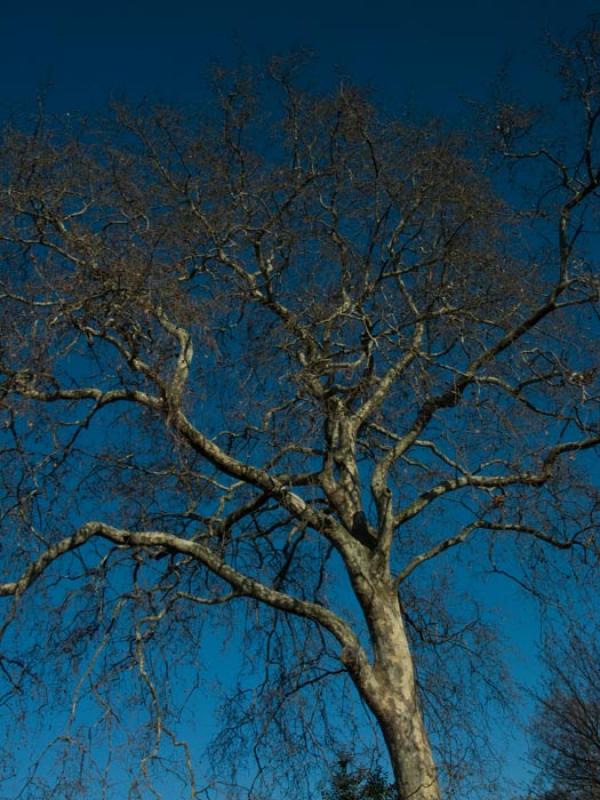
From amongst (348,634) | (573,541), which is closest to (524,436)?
(573,541)

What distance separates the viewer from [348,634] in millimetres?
6504

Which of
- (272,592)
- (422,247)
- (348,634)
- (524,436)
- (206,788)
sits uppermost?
(422,247)

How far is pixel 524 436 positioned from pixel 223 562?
2402 millimetres

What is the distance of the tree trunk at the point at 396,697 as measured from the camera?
5.85 m

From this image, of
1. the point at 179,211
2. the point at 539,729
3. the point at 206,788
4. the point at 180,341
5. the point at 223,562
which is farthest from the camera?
the point at 539,729

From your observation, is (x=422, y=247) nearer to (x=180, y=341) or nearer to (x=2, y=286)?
(x=180, y=341)

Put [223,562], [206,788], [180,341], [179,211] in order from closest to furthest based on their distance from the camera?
[206,788]
[180,341]
[223,562]
[179,211]

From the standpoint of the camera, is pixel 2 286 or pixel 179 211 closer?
pixel 2 286

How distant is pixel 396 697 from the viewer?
6.14 m

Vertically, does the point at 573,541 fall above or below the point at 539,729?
below

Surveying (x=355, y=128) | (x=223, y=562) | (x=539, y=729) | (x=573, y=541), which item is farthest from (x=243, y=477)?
(x=539, y=729)

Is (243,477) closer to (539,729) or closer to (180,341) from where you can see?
(180,341)

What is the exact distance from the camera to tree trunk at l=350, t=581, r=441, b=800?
585cm

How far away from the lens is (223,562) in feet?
22.7
